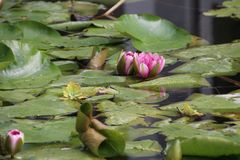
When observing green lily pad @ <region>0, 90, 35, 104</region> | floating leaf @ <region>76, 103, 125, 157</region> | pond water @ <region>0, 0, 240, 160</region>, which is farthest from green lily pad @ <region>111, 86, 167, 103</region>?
floating leaf @ <region>76, 103, 125, 157</region>

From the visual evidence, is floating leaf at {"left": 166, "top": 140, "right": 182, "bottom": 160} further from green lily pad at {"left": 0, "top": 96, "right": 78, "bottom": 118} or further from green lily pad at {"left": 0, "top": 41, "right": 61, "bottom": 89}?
green lily pad at {"left": 0, "top": 41, "right": 61, "bottom": 89}

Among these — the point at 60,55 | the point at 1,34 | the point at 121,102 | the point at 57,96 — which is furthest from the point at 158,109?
the point at 1,34

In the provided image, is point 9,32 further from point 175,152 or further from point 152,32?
point 175,152

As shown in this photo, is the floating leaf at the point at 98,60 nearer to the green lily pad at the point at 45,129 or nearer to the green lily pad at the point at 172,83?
the green lily pad at the point at 172,83

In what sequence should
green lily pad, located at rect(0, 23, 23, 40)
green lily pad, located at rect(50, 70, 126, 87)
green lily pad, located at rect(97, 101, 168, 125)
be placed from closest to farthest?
green lily pad, located at rect(97, 101, 168, 125) < green lily pad, located at rect(50, 70, 126, 87) < green lily pad, located at rect(0, 23, 23, 40)

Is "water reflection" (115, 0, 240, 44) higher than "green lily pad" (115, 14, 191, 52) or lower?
lower

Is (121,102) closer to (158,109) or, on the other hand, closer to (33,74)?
(158,109)

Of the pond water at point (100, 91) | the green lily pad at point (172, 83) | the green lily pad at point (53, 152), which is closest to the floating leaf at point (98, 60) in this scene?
the pond water at point (100, 91)
